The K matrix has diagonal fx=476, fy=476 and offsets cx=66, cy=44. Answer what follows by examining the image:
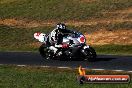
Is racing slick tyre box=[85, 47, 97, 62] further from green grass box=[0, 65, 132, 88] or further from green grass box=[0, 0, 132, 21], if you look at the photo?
green grass box=[0, 0, 132, 21]

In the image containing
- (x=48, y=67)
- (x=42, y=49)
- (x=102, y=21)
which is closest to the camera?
(x=48, y=67)

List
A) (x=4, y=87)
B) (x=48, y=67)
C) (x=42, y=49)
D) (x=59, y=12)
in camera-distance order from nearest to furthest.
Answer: (x=4, y=87) < (x=48, y=67) < (x=42, y=49) < (x=59, y=12)

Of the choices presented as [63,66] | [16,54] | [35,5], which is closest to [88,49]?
[63,66]

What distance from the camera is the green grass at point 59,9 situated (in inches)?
2132

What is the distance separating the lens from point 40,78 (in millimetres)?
20938

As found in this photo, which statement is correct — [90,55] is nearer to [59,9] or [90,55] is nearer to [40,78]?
[40,78]

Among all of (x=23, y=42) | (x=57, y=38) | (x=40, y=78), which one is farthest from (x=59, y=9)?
(x=40, y=78)

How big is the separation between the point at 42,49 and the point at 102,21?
2119 centimetres

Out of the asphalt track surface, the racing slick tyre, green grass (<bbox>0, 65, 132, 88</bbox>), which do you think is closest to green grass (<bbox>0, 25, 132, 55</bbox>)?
the asphalt track surface

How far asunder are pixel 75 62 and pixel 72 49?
4.74ft

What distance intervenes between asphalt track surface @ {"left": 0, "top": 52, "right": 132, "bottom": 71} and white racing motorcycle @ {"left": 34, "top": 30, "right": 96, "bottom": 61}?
511 mm

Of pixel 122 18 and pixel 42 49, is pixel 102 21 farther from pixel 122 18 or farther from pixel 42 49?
pixel 42 49

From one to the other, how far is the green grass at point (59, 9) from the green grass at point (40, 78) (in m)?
28.3

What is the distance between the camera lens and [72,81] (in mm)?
19953
